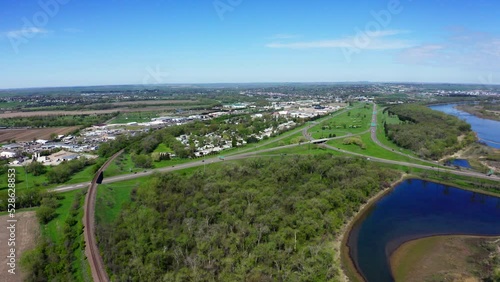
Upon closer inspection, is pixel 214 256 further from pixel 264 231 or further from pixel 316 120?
pixel 316 120

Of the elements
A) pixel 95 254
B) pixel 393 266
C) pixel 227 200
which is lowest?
pixel 393 266

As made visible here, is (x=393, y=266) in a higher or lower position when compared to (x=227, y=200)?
lower

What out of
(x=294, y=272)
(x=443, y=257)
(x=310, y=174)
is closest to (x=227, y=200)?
(x=294, y=272)

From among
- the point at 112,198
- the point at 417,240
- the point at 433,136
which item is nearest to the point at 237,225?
the point at 417,240

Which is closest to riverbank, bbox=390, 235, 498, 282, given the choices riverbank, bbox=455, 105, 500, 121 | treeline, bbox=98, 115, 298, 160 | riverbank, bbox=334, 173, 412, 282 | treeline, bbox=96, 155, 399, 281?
riverbank, bbox=334, 173, 412, 282

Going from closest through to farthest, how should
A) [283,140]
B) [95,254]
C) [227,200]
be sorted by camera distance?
[95,254] < [227,200] < [283,140]

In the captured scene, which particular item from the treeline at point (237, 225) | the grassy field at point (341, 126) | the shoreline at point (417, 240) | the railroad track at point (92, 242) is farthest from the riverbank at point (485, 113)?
the railroad track at point (92, 242)

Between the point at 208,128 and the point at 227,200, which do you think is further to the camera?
the point at 208,128
